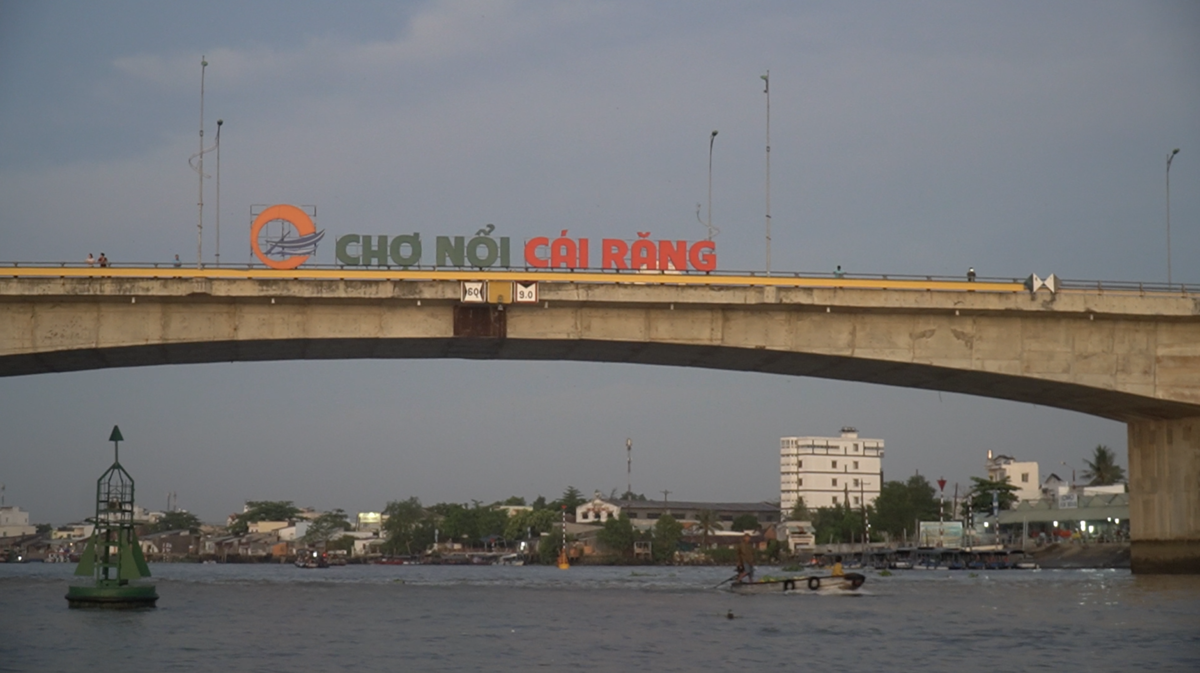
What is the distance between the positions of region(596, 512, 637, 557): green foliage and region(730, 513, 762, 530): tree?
92.8 ft

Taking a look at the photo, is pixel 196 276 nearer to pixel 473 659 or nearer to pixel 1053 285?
pixel 473 659

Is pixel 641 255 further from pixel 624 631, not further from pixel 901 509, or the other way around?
pixel 901 509

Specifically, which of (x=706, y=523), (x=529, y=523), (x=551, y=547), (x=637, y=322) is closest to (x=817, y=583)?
(x=637, y=322)

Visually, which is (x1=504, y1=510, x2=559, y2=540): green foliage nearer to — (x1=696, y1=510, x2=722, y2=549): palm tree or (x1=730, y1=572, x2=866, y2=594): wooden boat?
(x1=696, y1=510, x2=722, y2=549): palm tree

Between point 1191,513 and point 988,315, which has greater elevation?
point 988,315

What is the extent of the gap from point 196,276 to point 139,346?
11.6 feet

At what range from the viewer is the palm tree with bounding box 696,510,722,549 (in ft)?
549

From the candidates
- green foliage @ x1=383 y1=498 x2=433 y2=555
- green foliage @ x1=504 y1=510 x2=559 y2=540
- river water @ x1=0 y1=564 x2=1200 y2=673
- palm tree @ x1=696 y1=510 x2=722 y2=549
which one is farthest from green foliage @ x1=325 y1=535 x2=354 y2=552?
river water @ x1=0 y1=564 x2=1200 y2=673

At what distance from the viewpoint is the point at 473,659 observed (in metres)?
33.2

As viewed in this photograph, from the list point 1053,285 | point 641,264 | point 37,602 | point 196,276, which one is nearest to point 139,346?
point 196,276

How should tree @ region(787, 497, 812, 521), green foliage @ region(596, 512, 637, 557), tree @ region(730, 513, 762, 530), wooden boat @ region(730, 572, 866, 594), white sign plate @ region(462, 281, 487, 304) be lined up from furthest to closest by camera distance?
tree @ region(730, 513, 762, 530)
tree @ region(787, 497, 812, 521)
green foliage @ region(596, 512, 637, 557)
wooden boat @ region(730, 572, 866, 594)
white sign plate @ region(462, 281, 487, 304)

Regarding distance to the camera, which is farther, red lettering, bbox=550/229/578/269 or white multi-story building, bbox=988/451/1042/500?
white multi-story building, bbox=988/451/1042/500

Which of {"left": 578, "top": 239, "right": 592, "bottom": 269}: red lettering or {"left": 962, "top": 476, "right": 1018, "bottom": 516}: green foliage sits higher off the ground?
{"left": 578, "top": 239, "right": 592, "bottom": 269}: red lettering

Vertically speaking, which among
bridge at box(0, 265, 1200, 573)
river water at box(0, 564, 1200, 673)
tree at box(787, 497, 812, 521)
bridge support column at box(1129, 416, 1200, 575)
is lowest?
river water at box(0, 564, 1200, 673)
